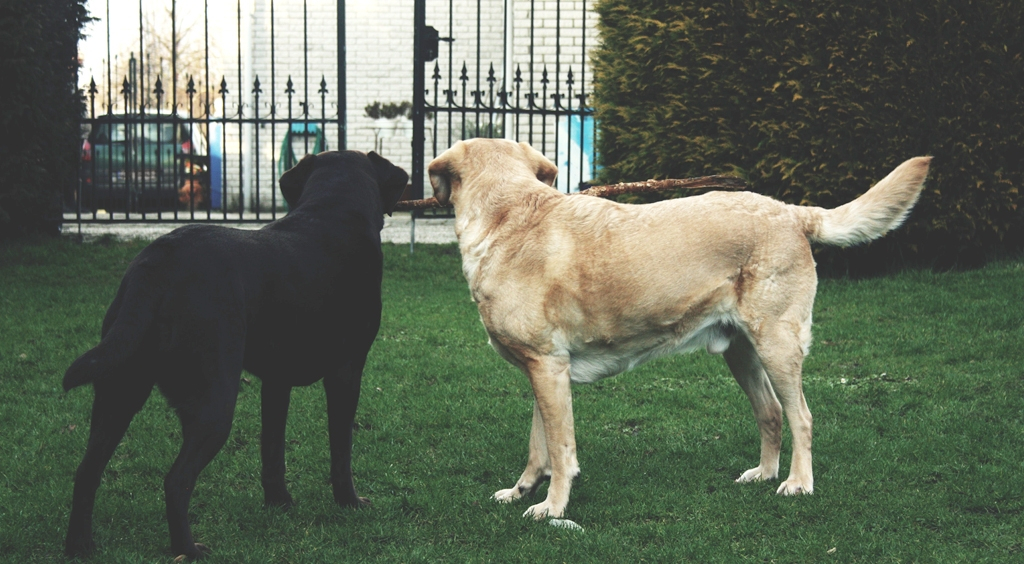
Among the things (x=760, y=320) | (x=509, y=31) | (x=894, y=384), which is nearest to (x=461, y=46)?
(x=509, y=31)

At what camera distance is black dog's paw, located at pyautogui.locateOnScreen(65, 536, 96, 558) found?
325cm

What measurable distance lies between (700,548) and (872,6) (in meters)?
6.06

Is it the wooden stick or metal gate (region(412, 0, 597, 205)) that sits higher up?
metal gate (region(412, 0, 597, 205))

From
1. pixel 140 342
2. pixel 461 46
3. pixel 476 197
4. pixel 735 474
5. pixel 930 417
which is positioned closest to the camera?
pixel 140 342

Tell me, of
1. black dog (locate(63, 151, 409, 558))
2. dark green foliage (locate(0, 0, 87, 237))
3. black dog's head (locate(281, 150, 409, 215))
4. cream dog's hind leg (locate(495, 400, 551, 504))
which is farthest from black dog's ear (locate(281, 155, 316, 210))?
dark green foliage (locate(0, 0, 87, 237))

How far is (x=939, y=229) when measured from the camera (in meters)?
8.16

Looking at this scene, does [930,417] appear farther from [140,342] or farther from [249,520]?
[140,342]

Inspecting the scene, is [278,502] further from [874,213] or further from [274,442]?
[874,213]

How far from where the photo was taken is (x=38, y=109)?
900 cm

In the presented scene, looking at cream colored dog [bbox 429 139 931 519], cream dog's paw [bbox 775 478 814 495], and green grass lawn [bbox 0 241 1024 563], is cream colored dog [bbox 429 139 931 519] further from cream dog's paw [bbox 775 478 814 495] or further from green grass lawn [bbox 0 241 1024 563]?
green grass lawn [bbox 0 241 1024 563]

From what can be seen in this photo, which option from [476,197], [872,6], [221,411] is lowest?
[221,411]

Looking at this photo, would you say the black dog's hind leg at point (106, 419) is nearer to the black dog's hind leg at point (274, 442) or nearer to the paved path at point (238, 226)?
the black dog's hind leg at point (274, 442)

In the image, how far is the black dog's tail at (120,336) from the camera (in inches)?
111

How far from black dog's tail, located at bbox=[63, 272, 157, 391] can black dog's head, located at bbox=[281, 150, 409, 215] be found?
1.13 m
